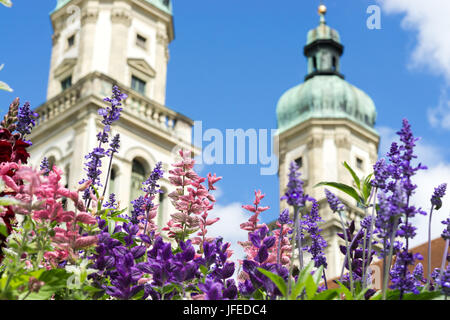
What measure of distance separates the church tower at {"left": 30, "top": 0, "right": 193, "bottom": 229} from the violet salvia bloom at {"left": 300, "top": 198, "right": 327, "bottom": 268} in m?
26.0

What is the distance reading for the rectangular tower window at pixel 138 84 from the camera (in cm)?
3344

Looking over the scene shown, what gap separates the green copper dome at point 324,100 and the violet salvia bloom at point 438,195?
1931 inches

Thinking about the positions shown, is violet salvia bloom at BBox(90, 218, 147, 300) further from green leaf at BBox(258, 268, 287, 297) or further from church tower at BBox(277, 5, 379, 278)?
church tower at BBox(277, 5, 379, 278)

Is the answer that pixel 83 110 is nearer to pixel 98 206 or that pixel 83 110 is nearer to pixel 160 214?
pixel 160 214

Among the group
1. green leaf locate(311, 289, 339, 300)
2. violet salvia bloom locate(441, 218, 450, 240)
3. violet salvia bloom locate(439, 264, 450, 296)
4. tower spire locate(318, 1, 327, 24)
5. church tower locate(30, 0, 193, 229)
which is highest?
tower spire locate(318, 1, 327, 24)

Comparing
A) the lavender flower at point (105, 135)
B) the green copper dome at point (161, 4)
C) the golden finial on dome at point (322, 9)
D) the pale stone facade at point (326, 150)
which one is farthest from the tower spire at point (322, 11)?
the lavender flower at point (105, 135)

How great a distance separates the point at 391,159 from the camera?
254 centimetres

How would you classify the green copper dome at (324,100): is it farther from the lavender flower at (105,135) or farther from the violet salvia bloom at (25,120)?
the violet salvia bloom at (25,120)

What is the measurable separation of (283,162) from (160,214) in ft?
76.1

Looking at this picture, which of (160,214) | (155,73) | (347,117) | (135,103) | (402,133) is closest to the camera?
(402,133)

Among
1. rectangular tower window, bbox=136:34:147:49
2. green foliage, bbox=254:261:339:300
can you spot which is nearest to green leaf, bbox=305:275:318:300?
green foliage, bbox=254:261:339:300

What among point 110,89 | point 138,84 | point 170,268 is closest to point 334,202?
point 170,268

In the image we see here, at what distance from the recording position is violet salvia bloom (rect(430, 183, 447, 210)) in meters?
2.44
